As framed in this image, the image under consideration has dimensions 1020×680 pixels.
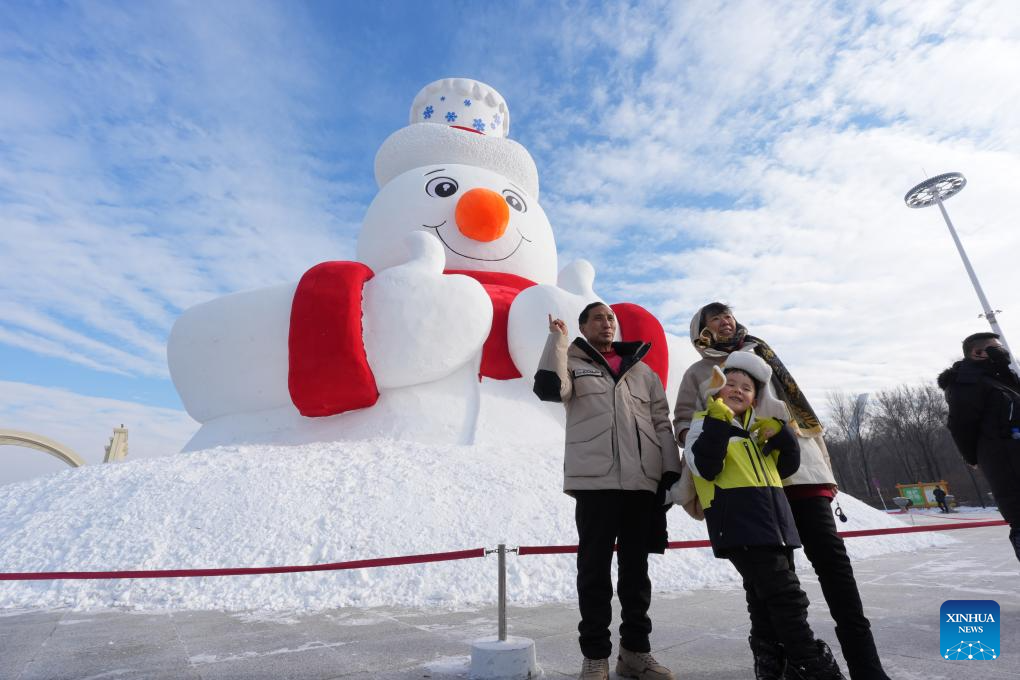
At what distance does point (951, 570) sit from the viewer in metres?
4.82

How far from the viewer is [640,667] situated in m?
2.13

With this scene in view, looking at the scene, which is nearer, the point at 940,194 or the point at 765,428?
the point at 765,428

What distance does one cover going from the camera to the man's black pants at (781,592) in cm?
178

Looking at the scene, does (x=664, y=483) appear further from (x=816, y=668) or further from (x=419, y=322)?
(x=419, y=322)

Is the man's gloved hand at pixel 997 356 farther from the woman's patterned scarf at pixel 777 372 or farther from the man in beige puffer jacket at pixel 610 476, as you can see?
the man in beige puffer jacket at pixel 610 476

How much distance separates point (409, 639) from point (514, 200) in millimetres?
7730

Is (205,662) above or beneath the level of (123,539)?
beneath

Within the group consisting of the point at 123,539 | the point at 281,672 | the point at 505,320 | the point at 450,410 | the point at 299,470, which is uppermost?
the point at 505,320

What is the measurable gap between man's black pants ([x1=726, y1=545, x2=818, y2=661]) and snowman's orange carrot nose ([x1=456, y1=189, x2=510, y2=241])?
23.7 ft

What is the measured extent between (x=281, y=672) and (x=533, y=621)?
5.15 ft

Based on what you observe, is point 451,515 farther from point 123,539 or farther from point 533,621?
point 123,539

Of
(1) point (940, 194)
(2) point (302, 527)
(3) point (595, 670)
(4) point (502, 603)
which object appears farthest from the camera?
(1) point (940, 194)

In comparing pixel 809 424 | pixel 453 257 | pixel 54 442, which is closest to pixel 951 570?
pixel 809 424

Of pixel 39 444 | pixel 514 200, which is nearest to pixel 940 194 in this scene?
pixel 514 200
